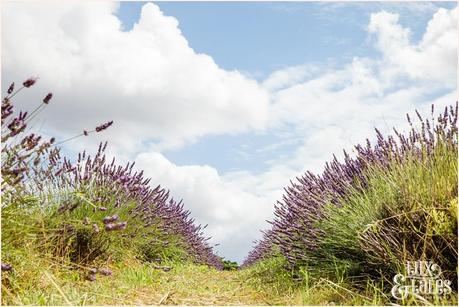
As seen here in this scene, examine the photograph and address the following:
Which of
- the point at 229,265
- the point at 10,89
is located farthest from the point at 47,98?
the point at 229,265

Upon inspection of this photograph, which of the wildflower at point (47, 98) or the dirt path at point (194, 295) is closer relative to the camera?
the wildflower at point (47, 98)

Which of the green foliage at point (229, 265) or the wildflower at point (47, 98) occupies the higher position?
the green foliage at point (229, 265)

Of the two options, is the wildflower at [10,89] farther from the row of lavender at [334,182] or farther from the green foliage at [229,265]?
the green foliage at [229,265]

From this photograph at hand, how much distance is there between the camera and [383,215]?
355cm

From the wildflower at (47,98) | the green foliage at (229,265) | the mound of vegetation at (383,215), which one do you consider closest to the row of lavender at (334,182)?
the mound of vegetation at (383,215)

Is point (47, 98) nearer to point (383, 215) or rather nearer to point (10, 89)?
point (10, 89)

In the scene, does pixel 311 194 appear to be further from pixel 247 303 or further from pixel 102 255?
pixel 102 255

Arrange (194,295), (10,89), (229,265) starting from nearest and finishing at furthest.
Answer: (10,89) → (194,295) → (229,265)

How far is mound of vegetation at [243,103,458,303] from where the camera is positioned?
10.6 ft

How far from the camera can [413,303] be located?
298 cm

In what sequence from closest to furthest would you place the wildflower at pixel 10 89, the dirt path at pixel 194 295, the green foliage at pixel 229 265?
the wildflower at pixel 10 89 → the dirt path at pixel 194 295 → the green foliage at pixel 229 265

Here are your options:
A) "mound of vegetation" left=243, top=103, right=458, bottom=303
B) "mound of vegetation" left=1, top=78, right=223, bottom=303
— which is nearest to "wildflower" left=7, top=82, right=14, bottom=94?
"mound of vegetation" left=1, top=78, right=223, bottom=303

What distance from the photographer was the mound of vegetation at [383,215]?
3.25m

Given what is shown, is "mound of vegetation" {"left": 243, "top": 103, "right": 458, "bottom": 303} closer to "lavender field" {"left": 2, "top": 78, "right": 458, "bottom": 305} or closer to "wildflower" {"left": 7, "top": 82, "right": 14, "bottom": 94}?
"lavender field" {"left": 2, "top": 78, "right": 458, "bottom": 305}
